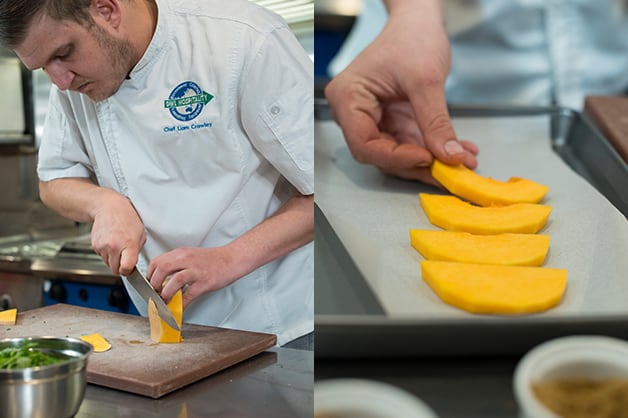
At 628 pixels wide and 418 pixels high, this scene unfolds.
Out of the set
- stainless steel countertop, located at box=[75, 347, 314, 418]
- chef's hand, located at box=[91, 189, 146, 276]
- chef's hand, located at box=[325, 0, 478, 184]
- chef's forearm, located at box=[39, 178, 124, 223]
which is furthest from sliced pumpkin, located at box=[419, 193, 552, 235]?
chef's forearm, located at box=[39, 178, 124, 223]

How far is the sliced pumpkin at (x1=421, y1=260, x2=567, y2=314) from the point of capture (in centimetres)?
48

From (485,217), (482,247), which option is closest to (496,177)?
(485,217)

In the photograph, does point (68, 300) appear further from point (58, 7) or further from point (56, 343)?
point (56, 343)

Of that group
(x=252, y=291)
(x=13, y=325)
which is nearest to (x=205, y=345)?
(x=13, y=325)

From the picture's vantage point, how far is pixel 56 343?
795mm

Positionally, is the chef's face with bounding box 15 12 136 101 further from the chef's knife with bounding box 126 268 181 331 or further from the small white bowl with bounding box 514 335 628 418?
the small white bowl with bounding box 514 335 628 418

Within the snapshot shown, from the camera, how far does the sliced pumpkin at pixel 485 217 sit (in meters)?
0.80

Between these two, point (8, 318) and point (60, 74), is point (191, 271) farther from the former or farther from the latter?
point (60, 74)

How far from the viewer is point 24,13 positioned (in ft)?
3.78

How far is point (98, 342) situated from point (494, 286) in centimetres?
66

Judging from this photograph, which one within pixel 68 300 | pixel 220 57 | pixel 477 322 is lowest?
pixel 68 300

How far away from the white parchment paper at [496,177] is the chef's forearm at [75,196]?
0.44 m

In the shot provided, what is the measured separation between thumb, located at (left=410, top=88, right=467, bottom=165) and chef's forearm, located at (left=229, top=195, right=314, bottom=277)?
0.36 metres

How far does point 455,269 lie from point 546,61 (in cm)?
131
